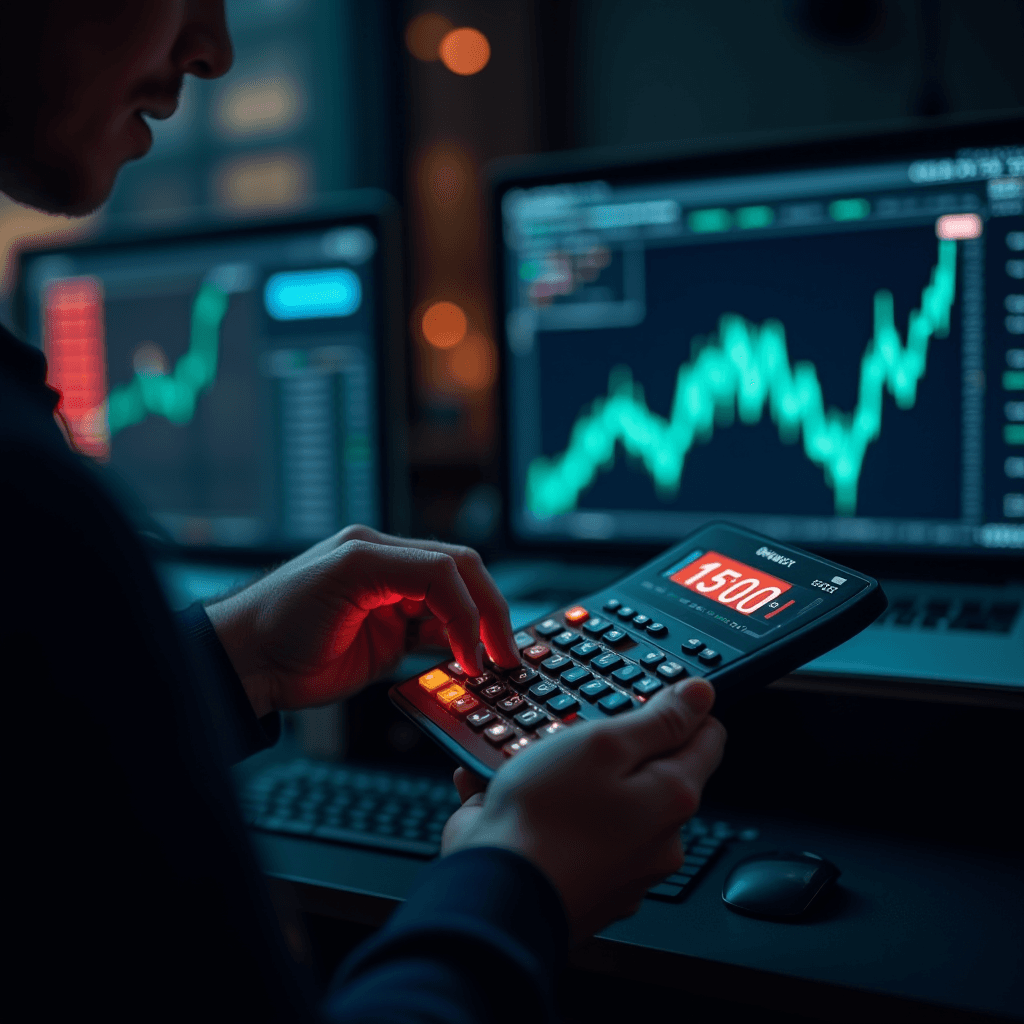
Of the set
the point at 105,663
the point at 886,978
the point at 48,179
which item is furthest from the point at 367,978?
the point at 48,179

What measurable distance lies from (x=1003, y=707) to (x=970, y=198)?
392 mm

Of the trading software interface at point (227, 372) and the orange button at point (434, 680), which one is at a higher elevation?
the trading software interface at point (227, 372)

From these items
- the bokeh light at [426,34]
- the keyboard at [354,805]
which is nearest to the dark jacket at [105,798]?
the keyboard at [354,805]

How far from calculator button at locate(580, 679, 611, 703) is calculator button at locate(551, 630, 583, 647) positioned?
2.2 inches

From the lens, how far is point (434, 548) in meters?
0.64

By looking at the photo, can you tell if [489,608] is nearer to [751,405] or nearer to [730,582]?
[730,582]

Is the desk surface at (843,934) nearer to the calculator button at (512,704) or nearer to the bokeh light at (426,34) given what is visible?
the calculator button at (512,704)

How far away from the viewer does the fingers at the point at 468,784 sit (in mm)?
526

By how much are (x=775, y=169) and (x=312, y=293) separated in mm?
470

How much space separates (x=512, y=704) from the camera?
0.56 meters

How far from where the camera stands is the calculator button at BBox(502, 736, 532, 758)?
20.2 inches

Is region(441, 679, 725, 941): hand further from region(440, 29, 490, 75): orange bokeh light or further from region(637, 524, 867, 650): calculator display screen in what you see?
region(440, 29, 490, 75): orange bokeh light

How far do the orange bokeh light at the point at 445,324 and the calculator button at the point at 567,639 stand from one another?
1067 mm

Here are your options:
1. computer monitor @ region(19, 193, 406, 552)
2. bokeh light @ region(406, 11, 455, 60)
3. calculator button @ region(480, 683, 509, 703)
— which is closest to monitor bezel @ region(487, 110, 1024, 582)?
computer monitor @ region(19, 193, 406, 552)
